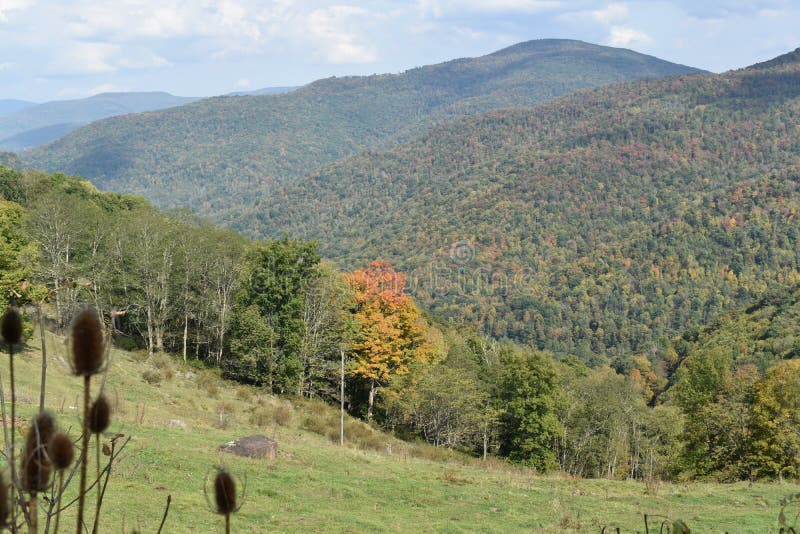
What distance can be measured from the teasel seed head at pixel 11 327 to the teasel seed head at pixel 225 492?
21.7 inches

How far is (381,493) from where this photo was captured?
1612 centimetres

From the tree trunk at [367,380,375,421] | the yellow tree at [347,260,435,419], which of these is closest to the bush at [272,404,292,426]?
the yellow tree at [347,260,435,419]

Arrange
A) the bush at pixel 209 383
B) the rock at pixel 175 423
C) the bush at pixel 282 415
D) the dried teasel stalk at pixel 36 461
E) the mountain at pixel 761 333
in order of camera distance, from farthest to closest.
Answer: the mountain at pixel 761 333 → the bush at pixel 209 383 → the bush at pixel 282 415 → the rock at pixel 175 423 → the dried teasel stalk at pixel 36 461

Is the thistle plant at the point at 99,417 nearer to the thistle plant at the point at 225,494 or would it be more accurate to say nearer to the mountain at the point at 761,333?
the thistle plant at the point at 225,494

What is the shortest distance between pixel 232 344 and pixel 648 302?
147 m

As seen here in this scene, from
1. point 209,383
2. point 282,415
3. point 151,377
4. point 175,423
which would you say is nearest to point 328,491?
point 175,423

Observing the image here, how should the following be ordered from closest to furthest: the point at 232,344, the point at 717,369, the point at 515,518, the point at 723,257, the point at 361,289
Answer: the point at 515,518, the point at 232,344, the point at 361,289, the point at 717,369, the point at 723,257

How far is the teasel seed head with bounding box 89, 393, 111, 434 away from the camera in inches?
52.9

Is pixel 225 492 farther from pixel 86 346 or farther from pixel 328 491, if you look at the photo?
pixel 328 491

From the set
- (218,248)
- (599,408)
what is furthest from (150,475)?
(599,408)

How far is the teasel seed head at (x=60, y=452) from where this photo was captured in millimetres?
1279

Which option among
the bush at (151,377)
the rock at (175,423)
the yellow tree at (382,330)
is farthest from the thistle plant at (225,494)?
the yellow tree at (382,330)

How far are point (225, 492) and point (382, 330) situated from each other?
1397 inches

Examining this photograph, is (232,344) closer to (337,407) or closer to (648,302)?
(337,407)
